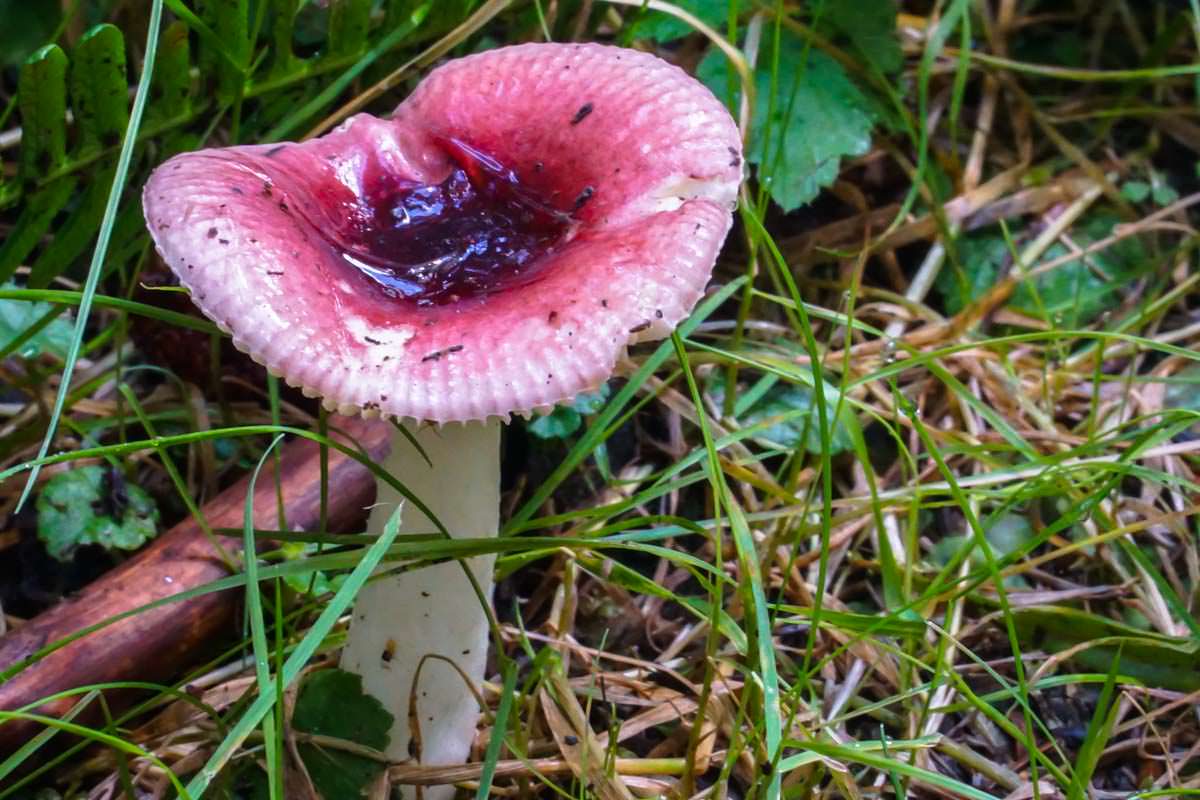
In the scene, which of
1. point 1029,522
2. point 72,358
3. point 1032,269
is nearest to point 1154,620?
point 1029,522

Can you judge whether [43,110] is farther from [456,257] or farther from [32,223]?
[456,257]

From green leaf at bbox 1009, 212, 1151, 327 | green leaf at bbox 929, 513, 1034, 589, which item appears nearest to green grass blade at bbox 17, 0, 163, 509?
green leaf at bbox 929, 513, 1034, 589

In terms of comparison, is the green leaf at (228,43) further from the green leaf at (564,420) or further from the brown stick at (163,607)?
the green leaf at (564,420)

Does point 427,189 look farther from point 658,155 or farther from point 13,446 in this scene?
point 13,446

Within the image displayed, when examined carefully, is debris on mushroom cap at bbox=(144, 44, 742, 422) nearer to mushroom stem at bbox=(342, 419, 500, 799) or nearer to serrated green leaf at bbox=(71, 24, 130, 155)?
mushroom stem at bbox=(342, 419, 500, 799)

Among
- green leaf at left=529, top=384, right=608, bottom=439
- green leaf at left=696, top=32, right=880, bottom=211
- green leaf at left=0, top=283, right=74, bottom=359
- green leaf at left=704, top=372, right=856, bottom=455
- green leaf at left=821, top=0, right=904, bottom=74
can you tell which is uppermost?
green leaf at left=821, top=0, right=904, bottom=74

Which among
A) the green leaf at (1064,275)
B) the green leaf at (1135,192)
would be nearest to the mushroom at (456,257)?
the green leaf at (1064,275)
